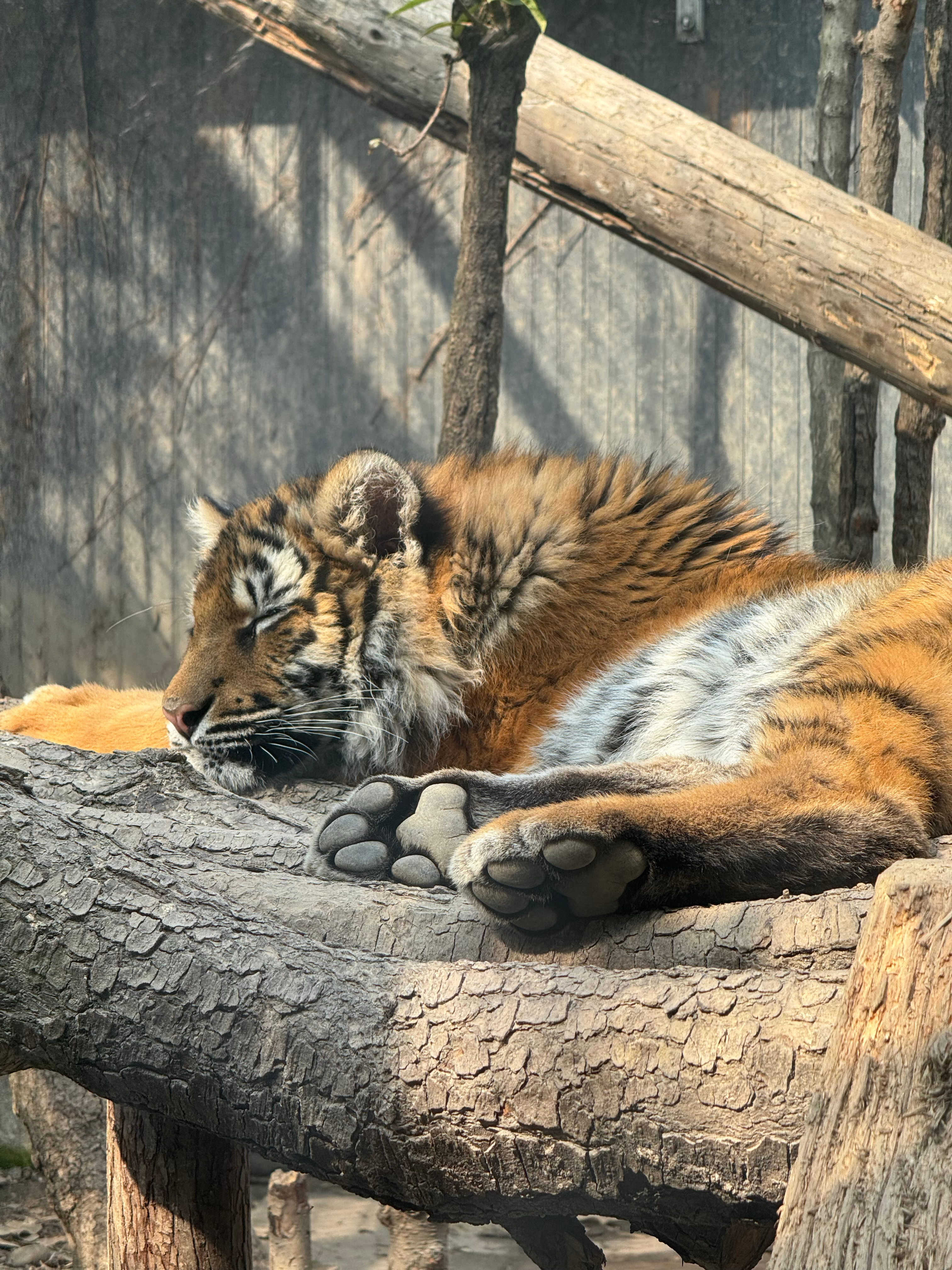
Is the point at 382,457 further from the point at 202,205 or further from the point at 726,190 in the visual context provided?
the point at 202,205

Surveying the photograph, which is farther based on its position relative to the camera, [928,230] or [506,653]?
[928,230]

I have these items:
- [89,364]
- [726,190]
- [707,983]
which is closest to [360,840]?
[707,983]

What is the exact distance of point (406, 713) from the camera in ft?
8.71

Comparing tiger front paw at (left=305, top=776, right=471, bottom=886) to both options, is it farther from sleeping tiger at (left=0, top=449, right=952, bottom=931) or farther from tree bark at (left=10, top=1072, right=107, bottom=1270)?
tree bark at (left=10, top=1072, right=107, bottom=1270)

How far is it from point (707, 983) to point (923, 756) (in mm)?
656

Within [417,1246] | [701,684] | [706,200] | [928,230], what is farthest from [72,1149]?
[928,230]

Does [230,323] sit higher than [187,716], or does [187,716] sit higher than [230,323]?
[230,323]

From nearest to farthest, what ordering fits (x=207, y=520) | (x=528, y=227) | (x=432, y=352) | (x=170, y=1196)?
(x=170, y=1196)
(x=207, y=520)
(x=528, y=227)
(x=432, y=352)

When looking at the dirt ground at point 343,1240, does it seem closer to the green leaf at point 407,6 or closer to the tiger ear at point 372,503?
the tiger ear at point 372,503

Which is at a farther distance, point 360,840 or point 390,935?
point 360,840

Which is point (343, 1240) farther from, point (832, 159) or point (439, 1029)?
point (832, 159)

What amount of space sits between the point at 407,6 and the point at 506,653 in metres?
2.01

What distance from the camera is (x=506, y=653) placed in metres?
2.62

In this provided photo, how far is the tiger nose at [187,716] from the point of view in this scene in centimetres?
258
